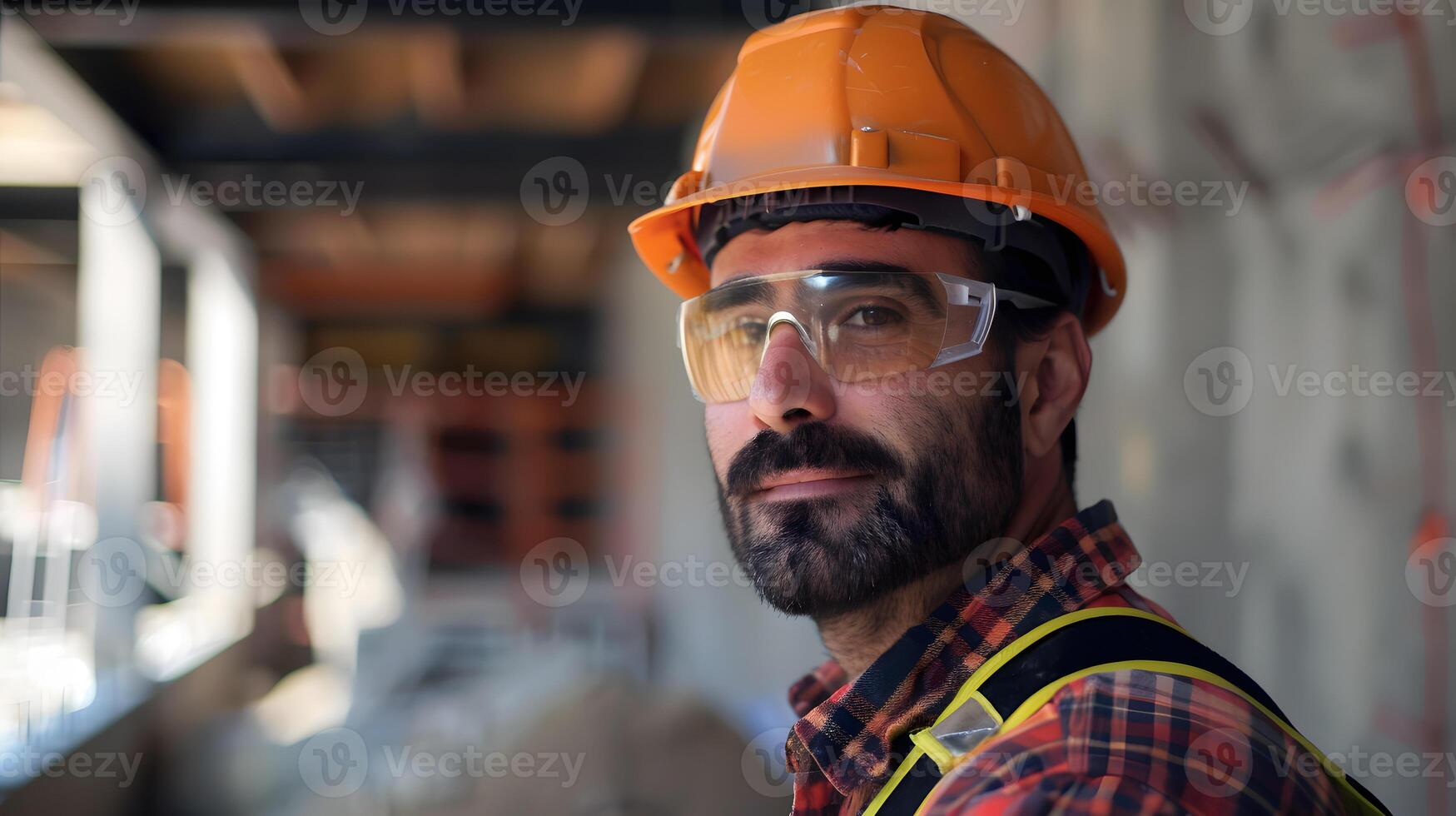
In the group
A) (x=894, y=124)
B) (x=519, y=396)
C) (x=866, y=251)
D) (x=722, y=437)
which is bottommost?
(x=722, y=437)

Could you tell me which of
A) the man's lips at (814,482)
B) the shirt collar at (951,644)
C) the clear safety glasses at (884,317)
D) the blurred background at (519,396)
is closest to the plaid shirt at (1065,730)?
the shirt collar at (951,644)

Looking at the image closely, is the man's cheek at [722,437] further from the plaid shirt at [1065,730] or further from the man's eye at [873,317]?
the plaid shirt at [1065,730]

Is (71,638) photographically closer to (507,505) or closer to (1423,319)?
(507,505)

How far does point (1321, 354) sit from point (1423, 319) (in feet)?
0.80

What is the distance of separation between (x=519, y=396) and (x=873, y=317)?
34.4 ft

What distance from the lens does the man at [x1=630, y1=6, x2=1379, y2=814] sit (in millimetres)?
1194

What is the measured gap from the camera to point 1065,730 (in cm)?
88

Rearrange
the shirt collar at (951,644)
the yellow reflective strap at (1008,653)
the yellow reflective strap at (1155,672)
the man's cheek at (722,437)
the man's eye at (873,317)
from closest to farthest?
1. the yellow reflective strap at (1155,672)
2. the yellow reflective strap at (1008,653)
3. the shirt collar at (951,644)
4. the man's eye at (873,317)
5. the man's cheek at (722,437)

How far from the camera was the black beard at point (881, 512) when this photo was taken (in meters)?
1.36

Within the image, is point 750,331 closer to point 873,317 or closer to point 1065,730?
point 873,317

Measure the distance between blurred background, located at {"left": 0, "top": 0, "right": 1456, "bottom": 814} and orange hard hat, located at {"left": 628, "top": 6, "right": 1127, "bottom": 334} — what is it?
1.53ft

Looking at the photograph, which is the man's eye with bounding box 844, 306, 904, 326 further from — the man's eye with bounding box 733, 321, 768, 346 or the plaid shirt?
the plaid shirt

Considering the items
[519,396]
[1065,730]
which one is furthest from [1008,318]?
[519,396]

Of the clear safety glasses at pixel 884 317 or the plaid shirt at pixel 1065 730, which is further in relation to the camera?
the clear safety glasses at pixel 884 317
